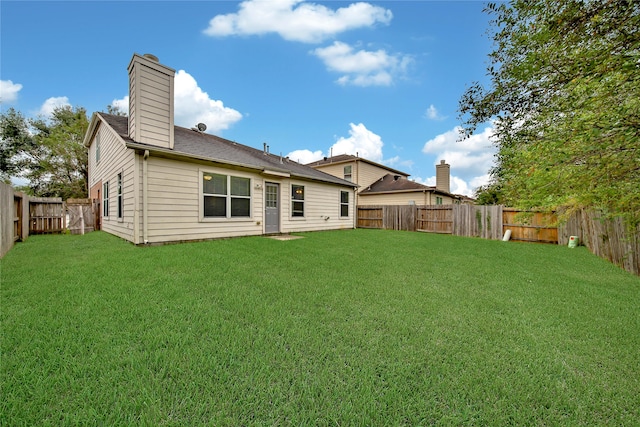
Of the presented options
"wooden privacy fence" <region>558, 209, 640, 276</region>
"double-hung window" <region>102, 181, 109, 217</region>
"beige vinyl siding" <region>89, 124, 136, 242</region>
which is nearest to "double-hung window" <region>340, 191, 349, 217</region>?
"wooden privacy fence" <region>558, 209, 640, 276</region>

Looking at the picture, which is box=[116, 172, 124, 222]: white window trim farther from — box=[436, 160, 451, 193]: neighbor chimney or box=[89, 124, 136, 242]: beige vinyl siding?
box=[436, 160, 451, 193]: neighbor chimney

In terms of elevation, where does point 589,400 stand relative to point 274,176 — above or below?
below

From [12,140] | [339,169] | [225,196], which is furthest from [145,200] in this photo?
[12,140]

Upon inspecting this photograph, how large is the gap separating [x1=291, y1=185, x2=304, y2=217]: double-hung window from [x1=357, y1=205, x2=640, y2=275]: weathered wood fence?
17.9 ft

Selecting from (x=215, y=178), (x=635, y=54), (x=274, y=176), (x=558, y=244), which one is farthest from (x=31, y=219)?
(x=558, y=244)

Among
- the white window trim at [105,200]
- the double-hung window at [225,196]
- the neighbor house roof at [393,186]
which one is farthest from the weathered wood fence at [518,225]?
the white window trim at [105,200]

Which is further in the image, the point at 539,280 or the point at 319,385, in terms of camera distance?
the point at 539,280

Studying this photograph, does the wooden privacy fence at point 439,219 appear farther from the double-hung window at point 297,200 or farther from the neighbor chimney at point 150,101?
the neighbor chimney at point 150,101

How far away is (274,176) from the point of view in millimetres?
9344

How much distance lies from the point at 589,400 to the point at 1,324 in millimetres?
4685

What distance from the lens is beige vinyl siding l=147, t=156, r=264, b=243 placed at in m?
6.55

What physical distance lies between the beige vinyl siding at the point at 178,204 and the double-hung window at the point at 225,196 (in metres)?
0.17

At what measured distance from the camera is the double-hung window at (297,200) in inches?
405

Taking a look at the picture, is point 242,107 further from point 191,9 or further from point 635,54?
point 635,54
